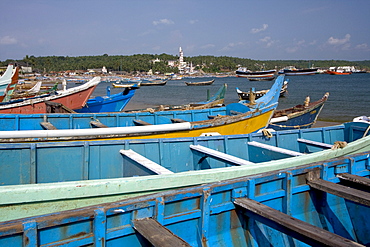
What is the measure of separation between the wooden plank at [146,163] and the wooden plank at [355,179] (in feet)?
8.23

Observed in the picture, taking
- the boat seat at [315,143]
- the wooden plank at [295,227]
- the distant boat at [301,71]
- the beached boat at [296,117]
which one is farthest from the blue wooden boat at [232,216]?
the distant boat at [301,71]

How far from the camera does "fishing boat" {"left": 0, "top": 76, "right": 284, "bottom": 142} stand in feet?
21.7

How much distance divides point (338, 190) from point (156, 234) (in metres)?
2.42

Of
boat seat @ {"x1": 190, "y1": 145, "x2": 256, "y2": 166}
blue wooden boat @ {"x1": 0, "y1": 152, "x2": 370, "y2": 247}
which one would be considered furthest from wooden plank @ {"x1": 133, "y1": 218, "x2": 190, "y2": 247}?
boat seat @ {"x1": 190, "y1": 145, "x2": 256, "y2": 166}

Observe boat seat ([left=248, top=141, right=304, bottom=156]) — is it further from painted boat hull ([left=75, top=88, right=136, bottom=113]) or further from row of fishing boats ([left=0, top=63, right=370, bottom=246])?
painted boat hull ([left=75, top=88, right=136, bottom=113])

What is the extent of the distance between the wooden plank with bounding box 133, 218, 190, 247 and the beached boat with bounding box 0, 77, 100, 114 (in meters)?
12.1

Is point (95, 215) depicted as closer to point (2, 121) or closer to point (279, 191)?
point (279, 191)

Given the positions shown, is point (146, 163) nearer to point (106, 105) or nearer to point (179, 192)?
point (179, 192)

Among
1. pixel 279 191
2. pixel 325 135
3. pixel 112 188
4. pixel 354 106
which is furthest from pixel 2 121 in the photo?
pixel 354 106

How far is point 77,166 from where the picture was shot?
5.25 m

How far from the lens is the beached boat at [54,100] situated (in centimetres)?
1309

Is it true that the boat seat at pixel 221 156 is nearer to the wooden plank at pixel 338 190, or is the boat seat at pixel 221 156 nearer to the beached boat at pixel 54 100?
the wooden plank at pixel 338 190

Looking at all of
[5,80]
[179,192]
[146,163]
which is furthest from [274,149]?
[5,80]

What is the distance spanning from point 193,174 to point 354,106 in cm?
2928
